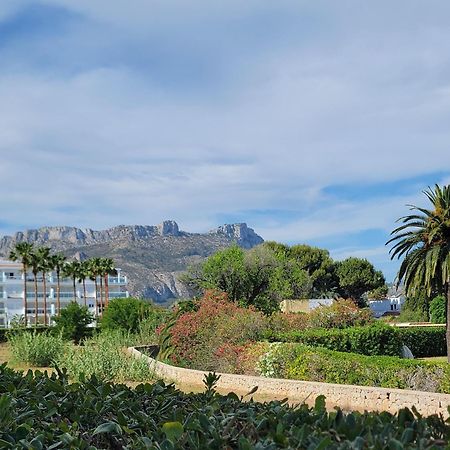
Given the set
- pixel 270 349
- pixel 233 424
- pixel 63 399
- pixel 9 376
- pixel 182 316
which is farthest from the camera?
pixel 182 316

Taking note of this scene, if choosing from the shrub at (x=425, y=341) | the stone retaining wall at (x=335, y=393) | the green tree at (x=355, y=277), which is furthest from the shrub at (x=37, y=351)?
the green tree at (x=355, y=277)

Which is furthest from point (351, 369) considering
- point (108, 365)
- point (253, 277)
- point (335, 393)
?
point (253, 277)

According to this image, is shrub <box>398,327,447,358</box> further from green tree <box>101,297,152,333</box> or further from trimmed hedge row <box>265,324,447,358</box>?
green tree <box>101,297,152,333</box>

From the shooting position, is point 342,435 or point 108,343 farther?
point 108,343

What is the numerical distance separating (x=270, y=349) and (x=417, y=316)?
4053cm

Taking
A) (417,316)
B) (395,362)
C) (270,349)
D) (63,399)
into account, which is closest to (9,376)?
(63,399)

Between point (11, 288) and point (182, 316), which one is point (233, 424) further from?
point (11, 288)

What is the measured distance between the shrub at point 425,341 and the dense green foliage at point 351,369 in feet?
46.5

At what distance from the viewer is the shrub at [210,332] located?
18.8 metres

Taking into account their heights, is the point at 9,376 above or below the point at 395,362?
above

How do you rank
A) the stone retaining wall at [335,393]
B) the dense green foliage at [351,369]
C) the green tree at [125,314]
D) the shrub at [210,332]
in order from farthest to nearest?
the green tree at [125,314] < the shrub at [210,332] < the dense green foliage at [351,369] < the stone retaining wall at [335,393]

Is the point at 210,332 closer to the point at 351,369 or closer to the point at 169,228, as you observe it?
the point at 351,369

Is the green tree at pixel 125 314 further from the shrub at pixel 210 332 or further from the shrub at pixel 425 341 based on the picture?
the shrub at pixel 425 341

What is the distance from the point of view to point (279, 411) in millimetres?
3252
